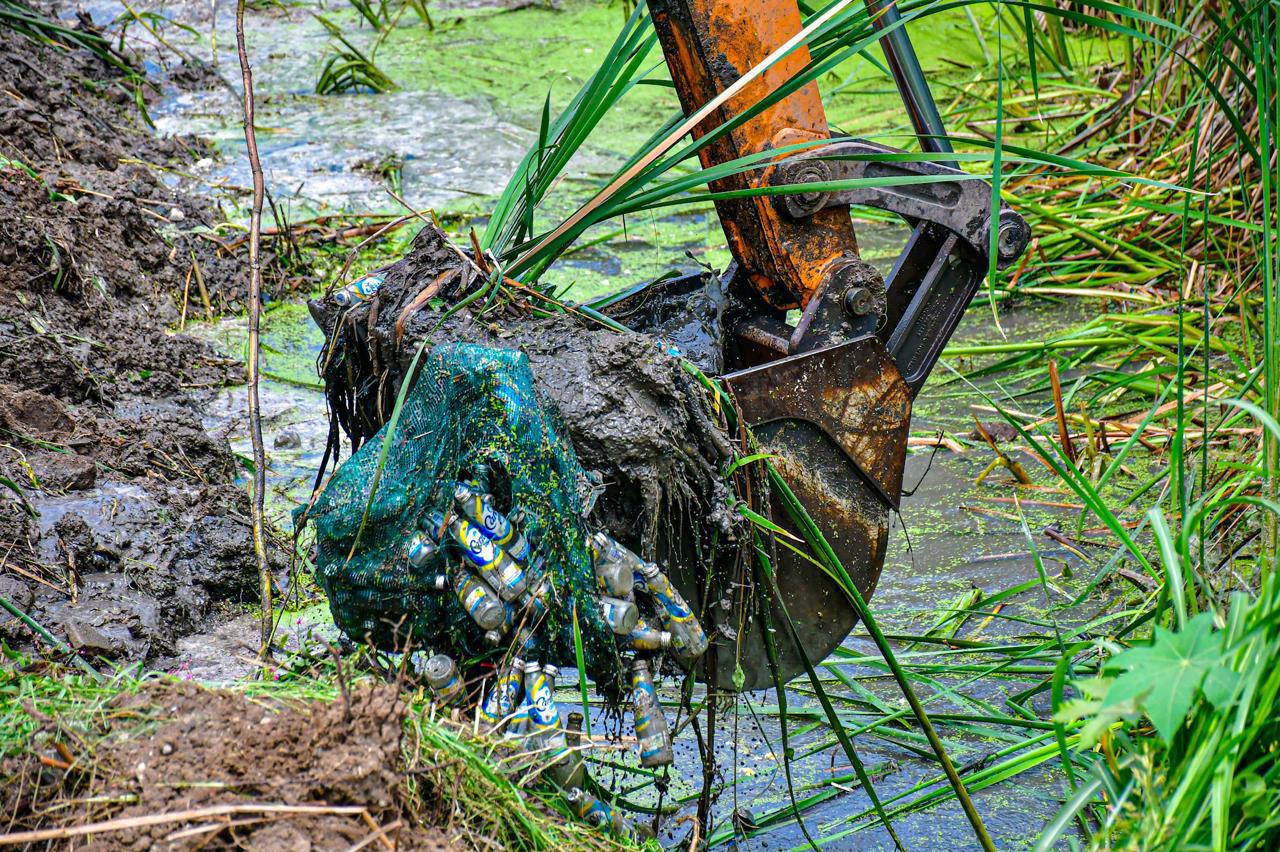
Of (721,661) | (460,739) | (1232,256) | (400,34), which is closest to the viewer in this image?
(460,739)

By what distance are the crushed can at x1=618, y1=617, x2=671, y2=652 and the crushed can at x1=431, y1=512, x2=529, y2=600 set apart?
20 cm

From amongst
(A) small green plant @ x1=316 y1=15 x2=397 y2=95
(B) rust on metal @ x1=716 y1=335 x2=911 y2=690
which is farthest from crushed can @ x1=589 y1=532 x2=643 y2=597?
(A) small green plant @ x1=316 y1=15 x2=397 y2=95

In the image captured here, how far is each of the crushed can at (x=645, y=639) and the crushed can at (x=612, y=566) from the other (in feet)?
0.22

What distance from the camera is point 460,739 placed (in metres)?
1.70

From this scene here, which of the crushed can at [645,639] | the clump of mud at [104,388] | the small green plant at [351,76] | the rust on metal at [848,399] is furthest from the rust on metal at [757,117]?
the small green plant at [351,76]

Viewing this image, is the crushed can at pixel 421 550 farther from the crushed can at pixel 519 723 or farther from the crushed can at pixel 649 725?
the crushed can at pixel 649 725

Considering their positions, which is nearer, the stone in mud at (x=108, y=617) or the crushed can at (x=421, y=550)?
the crushed can at (x=421, y=550)

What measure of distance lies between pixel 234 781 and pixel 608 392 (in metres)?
0.84

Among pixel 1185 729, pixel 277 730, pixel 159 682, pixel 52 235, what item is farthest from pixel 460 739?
pixel 52 235

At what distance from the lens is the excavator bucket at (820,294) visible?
223 cm

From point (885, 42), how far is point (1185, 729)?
1.41 m

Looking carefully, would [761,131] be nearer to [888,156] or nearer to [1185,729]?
[888,156]

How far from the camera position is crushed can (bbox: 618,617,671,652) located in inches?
75.7

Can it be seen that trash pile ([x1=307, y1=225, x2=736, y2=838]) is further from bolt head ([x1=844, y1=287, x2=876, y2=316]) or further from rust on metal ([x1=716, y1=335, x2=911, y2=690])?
bolt head ([x1=844, y1=287, x2=876, y2=316])
